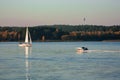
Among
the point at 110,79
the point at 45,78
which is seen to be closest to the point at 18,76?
the point at 45,78

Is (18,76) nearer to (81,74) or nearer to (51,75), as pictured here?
(51,75)

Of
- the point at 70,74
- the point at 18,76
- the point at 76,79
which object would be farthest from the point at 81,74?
the point at 18,76

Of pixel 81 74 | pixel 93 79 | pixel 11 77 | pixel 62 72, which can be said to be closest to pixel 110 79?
pixel 93 79

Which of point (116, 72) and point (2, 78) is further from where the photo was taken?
point (116, 72)

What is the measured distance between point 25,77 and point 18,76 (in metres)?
0.84

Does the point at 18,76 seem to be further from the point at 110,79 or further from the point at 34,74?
the point at 110,79

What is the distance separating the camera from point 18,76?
36.2 metres

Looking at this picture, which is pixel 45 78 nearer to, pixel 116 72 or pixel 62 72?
pixel 62 72

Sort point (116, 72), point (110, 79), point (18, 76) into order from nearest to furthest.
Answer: point (110, 79) < point (18, 76) < point (116, 72)

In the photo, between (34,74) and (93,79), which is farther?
(34,74)

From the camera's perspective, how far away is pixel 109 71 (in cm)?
3997

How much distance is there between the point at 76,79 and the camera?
3416 centimetres

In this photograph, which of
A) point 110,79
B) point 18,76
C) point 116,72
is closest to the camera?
point 110,79

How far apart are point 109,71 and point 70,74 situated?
Result: 4650 millimetres
